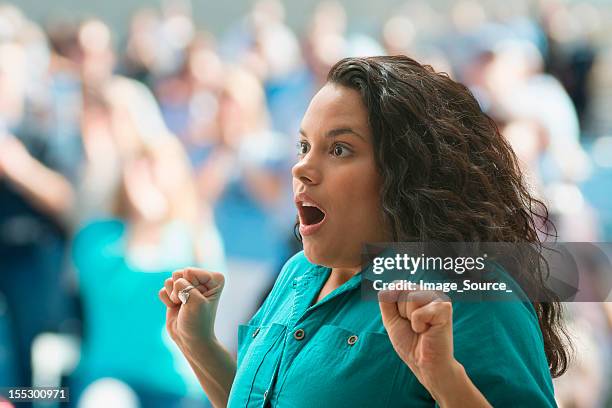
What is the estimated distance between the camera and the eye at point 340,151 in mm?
1167

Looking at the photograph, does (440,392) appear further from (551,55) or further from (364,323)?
(551,55)

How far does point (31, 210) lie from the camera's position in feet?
11.6

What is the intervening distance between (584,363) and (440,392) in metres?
2.45

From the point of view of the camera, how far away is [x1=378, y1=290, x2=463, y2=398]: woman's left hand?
2.88ft

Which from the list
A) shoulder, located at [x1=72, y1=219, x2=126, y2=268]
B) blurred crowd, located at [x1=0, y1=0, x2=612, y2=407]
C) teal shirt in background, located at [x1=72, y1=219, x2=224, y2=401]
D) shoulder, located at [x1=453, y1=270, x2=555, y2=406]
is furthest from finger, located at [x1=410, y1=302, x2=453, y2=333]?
shoulder, located at [x1=72, y1=219, x2=126, y2=268]

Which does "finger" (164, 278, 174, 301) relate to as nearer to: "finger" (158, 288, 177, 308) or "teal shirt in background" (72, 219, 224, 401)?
"finger" (158, 288, 177, 308)

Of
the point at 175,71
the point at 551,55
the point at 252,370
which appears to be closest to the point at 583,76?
the point at 551,55

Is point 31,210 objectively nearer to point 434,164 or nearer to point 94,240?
point 94,240

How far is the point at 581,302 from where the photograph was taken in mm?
3203

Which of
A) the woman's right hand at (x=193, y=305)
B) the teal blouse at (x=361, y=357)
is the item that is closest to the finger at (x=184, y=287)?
the woman's right hand at (x=193, y=305)

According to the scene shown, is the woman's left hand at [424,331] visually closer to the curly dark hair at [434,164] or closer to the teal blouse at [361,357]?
the teal blouse at [361,357]

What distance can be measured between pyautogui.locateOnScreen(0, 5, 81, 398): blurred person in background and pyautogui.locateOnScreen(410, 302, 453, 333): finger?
9.46ft

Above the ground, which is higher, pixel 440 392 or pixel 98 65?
pixel 98 65

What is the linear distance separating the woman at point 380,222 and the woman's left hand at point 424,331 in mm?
91
